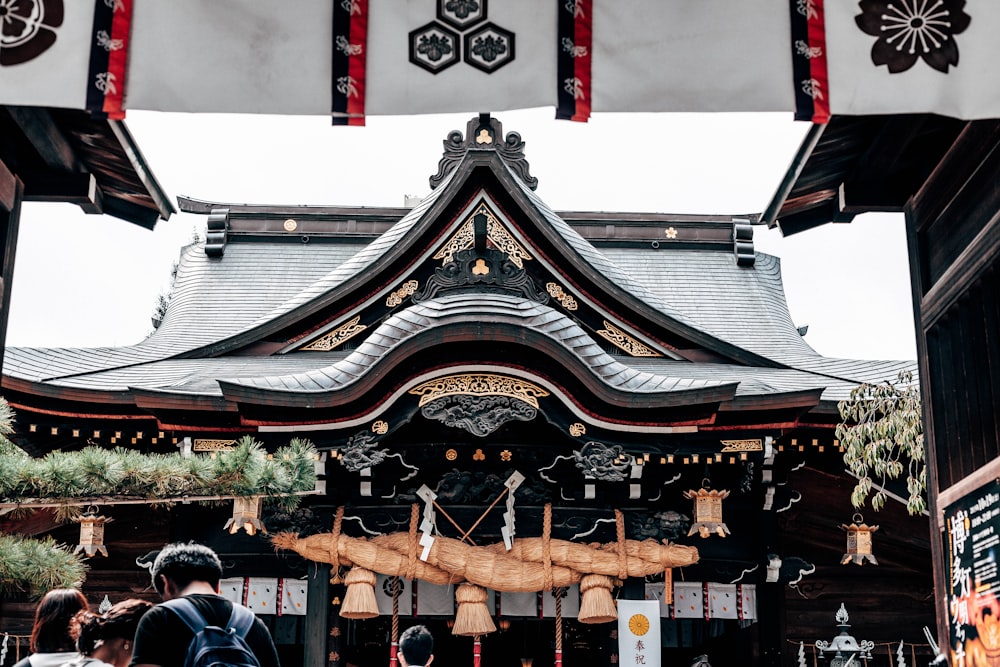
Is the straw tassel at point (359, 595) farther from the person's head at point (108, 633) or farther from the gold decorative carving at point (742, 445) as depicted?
the person's head at point (108, 633)

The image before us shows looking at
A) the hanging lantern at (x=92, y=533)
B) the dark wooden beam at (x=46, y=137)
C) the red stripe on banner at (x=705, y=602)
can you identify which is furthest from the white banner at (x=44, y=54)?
the red stripe on banner at (x=705, y=602)

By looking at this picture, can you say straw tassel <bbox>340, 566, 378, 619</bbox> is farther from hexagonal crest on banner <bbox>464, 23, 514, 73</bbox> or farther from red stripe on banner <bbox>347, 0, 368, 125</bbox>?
hexagonal crest on banner <bbox>464, 23, 514, 73</bbox>

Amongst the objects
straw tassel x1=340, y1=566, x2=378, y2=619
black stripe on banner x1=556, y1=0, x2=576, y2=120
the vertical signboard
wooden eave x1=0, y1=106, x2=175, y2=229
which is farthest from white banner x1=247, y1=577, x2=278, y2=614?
black stripe on banner x1=556, y1=0, x2=576, y2=120

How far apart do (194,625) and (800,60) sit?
3.28 metres

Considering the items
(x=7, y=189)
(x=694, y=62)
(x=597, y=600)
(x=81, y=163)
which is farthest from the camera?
(x=597, y=600)

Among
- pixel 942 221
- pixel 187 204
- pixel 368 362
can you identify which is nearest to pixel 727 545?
pixel 368 362

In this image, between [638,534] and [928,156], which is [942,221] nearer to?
[928,156]

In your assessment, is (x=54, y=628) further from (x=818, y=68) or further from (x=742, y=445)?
(x=742, y=445)

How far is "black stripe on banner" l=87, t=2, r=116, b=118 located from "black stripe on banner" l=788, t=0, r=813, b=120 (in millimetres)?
2807

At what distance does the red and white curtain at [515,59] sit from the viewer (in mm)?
5176

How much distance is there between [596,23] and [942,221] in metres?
2.54

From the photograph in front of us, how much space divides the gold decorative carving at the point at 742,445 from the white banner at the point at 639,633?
4.75 feet

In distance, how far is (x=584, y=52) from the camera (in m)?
5.22

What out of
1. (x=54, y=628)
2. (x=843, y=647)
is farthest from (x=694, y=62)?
(x=843, y=647)
